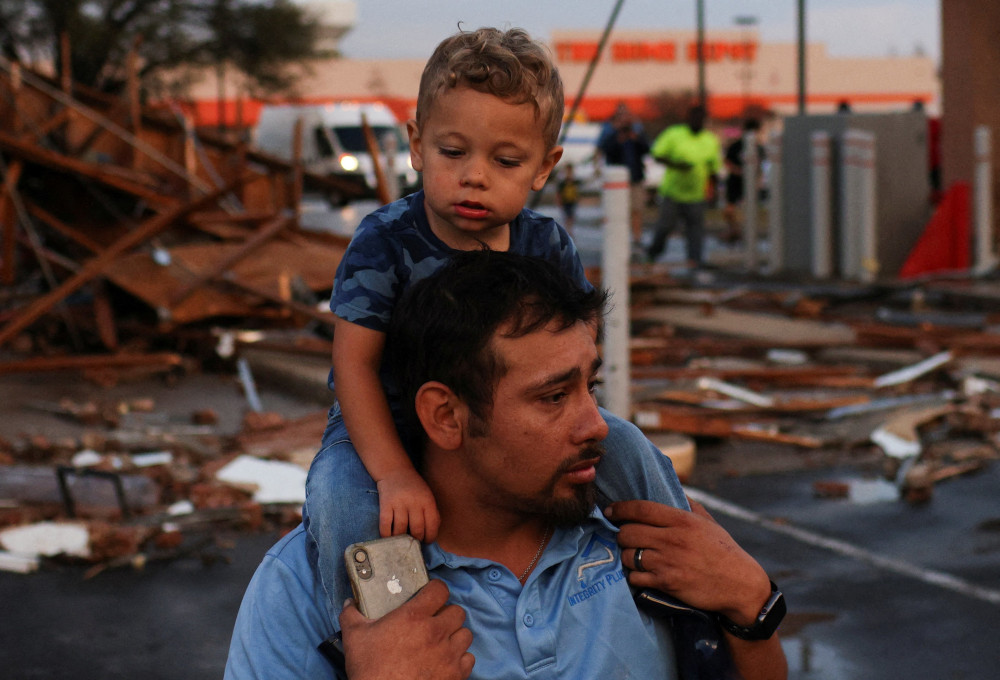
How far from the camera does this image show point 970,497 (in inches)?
256

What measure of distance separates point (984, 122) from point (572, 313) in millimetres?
15108

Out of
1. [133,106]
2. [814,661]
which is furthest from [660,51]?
[814,661]

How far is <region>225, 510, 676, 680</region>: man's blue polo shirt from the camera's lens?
7.27 feet

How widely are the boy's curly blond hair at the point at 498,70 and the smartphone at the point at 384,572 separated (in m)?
1.08

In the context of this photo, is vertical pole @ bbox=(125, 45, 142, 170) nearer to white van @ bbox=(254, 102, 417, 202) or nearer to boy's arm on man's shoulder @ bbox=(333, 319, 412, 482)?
boy's arm on man's shoulder @ bbox=(333, 319, 412, 482)

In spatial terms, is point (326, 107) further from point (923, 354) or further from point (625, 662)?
point (625, 662)

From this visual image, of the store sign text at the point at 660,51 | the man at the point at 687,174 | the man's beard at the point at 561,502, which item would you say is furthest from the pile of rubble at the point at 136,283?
the store sign text at the point at 660,51

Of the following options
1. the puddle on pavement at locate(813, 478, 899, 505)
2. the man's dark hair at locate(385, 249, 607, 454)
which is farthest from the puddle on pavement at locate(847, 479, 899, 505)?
the man's dark hair at locate(385, 249, 607, 454)

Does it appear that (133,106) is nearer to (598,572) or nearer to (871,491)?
(871,491)

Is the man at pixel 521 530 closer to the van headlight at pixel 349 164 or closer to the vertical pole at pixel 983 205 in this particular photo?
the vertical pole at pixel 983 205

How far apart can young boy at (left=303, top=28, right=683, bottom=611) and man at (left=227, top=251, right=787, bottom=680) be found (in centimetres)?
11

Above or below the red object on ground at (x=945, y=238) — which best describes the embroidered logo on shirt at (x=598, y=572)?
above

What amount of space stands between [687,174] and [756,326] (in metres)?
5.68

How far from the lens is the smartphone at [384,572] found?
2154 millimetres
